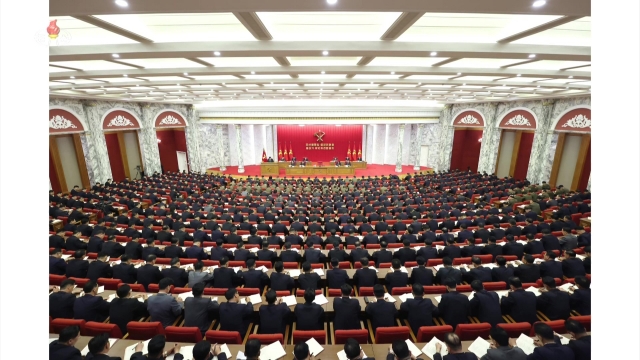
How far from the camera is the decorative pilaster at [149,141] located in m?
Answer: 18.9

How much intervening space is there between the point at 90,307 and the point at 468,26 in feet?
27.8

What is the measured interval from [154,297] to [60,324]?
1.26 meters

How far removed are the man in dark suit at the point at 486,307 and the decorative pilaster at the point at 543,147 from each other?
1465 cm

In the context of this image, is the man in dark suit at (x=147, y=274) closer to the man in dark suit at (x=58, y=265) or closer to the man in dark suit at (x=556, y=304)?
the man in dark suit at (x=58, y=265)

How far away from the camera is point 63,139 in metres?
14.9

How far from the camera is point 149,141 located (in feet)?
63.4

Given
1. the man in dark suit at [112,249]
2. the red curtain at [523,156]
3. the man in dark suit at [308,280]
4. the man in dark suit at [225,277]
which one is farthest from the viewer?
the red curtain at [523,156]

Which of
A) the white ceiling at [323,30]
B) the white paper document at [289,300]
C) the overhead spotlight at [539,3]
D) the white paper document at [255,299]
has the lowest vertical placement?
the white paper document at [255,299]

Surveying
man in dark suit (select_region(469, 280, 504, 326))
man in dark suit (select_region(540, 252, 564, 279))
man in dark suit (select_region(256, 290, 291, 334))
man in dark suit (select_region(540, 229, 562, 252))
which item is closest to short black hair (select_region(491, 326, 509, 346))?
man in dark suit (select_region(469, 280, 504, 326))

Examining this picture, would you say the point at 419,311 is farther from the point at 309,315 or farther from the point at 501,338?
the point at 309,315

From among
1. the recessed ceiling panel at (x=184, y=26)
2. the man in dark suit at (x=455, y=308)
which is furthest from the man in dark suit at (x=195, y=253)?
the man in dark suit at (x=455, y=308)

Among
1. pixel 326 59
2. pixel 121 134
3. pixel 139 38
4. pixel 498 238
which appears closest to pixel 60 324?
pixel 139 38

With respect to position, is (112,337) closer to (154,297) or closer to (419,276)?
(154,297)

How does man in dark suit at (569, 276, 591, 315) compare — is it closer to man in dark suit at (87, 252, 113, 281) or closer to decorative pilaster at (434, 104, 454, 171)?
man in dark suit at (87, 252, 113, 281)
